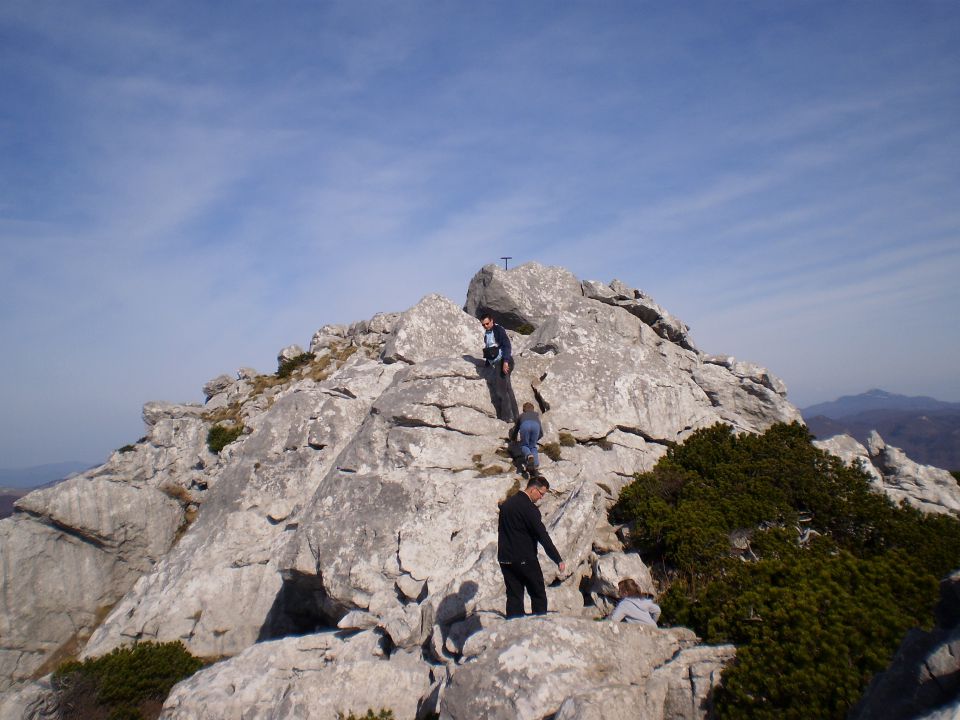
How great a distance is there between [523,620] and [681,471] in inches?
406

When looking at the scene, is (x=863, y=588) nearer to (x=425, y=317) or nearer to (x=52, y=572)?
(x=425, y=317)

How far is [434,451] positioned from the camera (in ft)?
60.6

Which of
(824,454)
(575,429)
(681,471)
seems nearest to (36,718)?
(575,429)

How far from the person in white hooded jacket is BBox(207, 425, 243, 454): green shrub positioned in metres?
25.7

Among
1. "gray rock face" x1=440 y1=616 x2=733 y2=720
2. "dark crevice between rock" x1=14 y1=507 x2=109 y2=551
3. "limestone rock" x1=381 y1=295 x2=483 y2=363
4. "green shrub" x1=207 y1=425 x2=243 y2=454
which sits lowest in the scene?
"gray rock face" x1=440 y1=616 x2=733 y2=720

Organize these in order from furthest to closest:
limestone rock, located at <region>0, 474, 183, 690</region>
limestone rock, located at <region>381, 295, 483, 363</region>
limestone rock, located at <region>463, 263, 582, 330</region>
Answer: limestone rock, located at <region>463, 263, 582, 330</region>, limestone rock, located at <region>381, 295, 483, 363</region>, limestone rock, located at <region>0, 474, 183, 690</region>

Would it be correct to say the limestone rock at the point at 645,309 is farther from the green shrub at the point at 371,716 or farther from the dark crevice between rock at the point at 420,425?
the green shrub at the point at 371,716

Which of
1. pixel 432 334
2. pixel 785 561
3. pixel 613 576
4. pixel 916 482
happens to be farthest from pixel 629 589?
pixel 432 334

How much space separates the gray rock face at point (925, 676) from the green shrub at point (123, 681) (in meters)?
18.2

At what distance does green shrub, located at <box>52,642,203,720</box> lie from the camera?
51.8ft

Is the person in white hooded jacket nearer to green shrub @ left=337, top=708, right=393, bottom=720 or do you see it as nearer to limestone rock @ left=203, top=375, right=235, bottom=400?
green shrub @ left=337, top=708, right=393, bottom=720

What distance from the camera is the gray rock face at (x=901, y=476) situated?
19094 mm

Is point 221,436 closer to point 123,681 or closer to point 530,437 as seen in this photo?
point 123,681

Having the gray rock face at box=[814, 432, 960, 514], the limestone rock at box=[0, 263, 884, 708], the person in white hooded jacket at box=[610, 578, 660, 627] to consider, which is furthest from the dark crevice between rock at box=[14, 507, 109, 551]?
the gray rock face at box=[814, 432, 960, 514]
